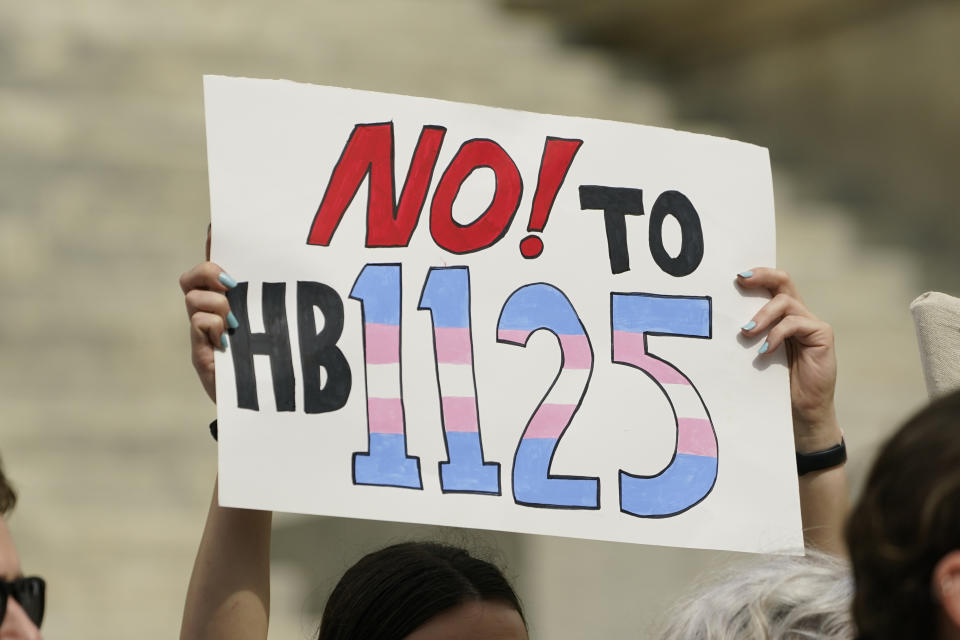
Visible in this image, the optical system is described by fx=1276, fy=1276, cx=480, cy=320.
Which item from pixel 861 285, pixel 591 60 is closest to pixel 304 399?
pixel 861 285

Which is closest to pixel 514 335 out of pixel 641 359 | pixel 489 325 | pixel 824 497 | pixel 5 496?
pixel 489 325

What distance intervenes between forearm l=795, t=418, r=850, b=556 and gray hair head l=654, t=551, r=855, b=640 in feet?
0.82

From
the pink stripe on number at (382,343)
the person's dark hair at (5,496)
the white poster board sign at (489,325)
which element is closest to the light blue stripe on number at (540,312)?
the white poster board sign at (489,325)

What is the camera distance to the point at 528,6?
5363 millimetres

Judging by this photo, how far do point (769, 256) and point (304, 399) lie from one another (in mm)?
553

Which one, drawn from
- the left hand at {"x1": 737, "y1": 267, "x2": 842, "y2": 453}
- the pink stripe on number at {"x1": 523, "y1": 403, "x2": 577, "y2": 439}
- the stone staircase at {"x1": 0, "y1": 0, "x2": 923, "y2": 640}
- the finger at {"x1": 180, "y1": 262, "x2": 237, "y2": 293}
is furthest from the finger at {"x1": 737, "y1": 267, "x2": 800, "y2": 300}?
the stone staircase at {"x1": 0, "y1": 0, "x2": 923, "y2": 640}

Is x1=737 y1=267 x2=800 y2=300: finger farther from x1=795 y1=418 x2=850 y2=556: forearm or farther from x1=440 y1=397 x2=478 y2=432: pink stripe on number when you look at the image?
x1=440 y1=397 x2=478 y2=432: pink stripe on number

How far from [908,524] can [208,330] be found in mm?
796

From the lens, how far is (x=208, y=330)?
4.25ft

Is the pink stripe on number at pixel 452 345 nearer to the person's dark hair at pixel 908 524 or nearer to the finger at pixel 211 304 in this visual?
the finger at pixel 211 304

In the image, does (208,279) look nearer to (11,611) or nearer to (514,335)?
(514,335)

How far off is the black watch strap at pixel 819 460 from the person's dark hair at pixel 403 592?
0.36 metres

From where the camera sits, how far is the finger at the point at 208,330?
1.29m

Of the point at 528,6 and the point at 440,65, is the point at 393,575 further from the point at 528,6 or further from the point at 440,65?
the point at 528,6
